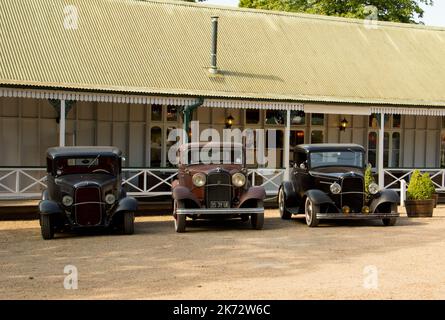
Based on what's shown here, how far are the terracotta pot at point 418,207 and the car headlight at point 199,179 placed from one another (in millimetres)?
5710

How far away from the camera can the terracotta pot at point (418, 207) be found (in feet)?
57.0

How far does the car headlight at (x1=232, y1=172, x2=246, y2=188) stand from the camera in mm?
14695

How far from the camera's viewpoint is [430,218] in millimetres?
17359

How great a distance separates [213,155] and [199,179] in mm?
963

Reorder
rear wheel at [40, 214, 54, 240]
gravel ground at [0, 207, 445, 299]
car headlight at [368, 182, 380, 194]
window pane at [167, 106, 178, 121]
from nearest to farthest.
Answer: gravel ground at [0, 207, 445, 299], rear wheel at [40, 214, 54, 240], car headlight at [368, 182, 380, 194], window pane at [167, 106, 178, 121]

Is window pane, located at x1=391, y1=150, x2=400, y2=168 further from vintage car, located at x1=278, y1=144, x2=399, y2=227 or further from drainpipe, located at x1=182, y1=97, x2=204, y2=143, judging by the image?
vintage car, located at x1=278, y1=144, x2=399, y2=227

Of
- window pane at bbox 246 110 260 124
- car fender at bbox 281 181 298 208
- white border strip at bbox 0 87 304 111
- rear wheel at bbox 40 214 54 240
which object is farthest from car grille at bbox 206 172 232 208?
window pane at bbox 246 110 260 124

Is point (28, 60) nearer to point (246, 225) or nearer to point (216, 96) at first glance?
point (216, 96)

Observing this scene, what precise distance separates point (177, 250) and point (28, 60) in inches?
368

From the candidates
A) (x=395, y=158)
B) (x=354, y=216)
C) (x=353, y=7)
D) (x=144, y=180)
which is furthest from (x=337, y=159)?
(x=353, y=7)

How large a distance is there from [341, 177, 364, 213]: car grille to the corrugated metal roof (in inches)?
195

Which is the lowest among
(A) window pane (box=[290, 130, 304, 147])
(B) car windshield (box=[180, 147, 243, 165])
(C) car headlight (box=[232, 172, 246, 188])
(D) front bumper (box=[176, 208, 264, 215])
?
(D) front bumper (box=[176, 208, 264, 215])

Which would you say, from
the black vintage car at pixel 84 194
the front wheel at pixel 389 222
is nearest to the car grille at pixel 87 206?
the black vintage car at pixel 84 194

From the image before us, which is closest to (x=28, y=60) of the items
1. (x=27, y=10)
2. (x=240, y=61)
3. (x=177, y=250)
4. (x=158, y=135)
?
(x=27, y=10)
